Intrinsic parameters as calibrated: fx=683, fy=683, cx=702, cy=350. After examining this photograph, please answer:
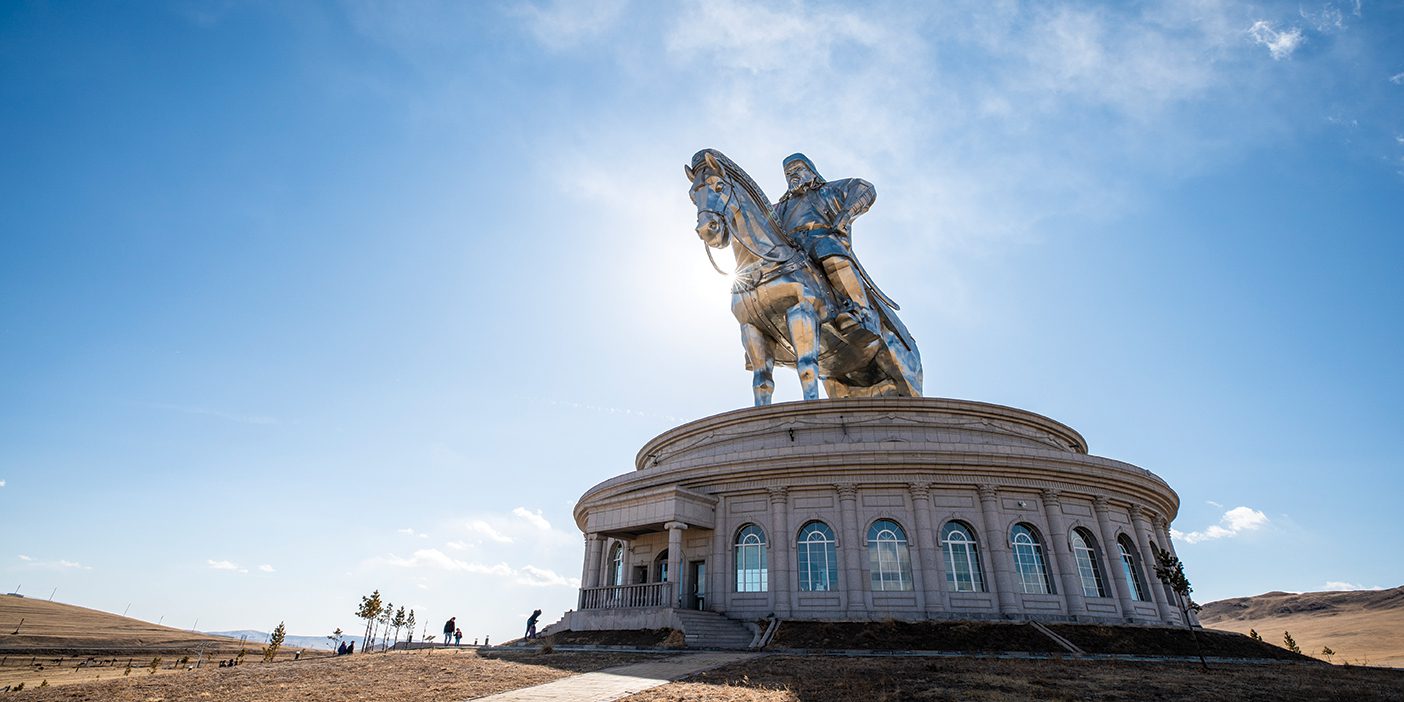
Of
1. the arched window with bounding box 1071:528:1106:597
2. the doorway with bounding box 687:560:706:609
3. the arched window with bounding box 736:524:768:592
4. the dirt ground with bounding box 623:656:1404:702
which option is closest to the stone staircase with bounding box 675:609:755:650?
the arched window with bounding box 736:524:768:592

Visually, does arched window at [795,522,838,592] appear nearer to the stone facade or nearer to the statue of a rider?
the stone facade

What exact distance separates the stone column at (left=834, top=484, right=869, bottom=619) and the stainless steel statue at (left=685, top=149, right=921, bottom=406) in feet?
17.8

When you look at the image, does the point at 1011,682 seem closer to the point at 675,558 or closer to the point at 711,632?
the point at 711,632

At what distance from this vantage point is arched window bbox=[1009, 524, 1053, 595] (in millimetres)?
20062

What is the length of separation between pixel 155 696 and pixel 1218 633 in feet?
80.0

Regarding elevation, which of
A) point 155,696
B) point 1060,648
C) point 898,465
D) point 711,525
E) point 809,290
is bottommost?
point 155,696

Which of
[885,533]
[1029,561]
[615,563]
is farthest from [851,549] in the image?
[615,563]

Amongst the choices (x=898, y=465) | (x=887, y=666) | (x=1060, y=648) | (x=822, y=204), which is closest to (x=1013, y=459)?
(x=898, y=465)

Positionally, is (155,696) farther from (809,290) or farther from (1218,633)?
(1218,633)

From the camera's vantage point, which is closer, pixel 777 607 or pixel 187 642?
pixel 777 607

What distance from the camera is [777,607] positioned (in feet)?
64.4

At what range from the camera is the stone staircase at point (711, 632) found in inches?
707

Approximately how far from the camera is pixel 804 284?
26844mm

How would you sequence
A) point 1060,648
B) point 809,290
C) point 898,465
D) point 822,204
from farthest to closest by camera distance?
1. point 822,204
2. point 809,290
3. point 898,465
4. point 1060,648
